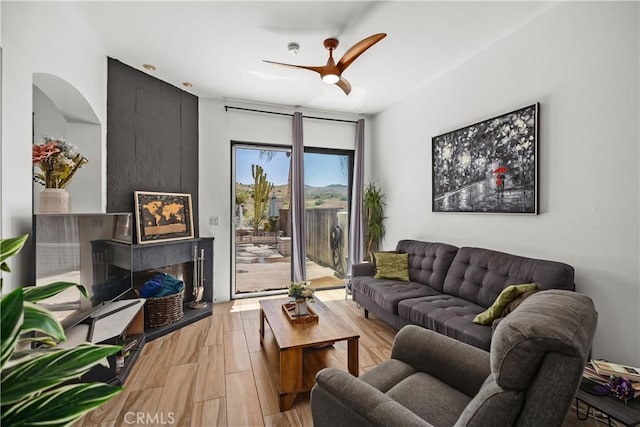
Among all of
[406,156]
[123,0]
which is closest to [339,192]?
[406,156]

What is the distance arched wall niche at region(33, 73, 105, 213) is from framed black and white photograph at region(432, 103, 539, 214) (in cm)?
362

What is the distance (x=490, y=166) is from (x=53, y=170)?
354 cm

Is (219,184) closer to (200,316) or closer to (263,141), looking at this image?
(263,141)

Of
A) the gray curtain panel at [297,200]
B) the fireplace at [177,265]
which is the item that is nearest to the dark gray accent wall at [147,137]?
the fireplace at [177,265]

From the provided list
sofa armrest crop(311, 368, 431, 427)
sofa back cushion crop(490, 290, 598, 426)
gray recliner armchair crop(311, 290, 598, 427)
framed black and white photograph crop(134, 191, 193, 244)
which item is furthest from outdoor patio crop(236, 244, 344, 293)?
sofa back cushion crop(490, 290, 598, 426)

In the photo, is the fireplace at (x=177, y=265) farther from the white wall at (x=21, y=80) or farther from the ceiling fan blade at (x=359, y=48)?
the ceiling fan blade at (x=359, y=48)

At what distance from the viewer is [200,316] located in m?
3.43

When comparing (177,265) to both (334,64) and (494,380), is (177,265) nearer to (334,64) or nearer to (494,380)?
(334,64)

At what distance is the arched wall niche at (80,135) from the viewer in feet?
8.73

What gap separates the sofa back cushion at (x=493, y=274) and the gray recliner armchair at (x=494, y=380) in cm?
110

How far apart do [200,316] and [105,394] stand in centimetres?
300

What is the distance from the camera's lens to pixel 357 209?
4703 millimetres

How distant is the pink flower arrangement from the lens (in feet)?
5.96

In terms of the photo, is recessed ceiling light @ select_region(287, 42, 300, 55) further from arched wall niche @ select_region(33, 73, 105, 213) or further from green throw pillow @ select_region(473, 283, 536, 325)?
green throw pillow @ select_region(473, 283, 536, 325)
